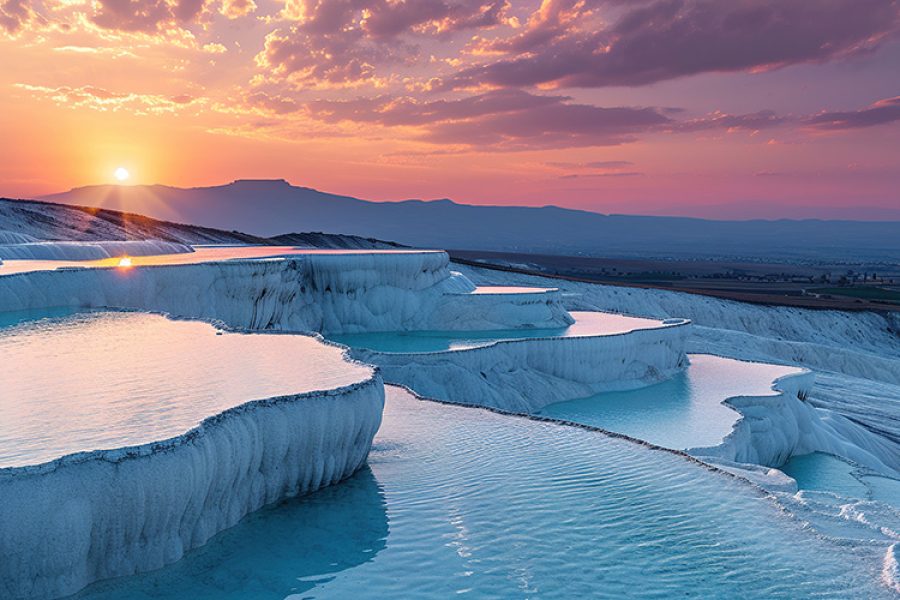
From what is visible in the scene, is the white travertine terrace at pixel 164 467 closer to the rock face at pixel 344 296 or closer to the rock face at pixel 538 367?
the rock face at pixel 538 367

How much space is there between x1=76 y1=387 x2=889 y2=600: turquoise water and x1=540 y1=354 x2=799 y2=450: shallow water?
15.5 feet

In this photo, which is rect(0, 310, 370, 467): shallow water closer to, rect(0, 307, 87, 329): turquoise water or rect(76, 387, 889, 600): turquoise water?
rect(0, 307, 87, 329): turquoise water

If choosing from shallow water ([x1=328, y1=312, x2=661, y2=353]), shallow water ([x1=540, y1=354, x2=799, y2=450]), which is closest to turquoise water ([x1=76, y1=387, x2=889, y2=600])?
shallow water ([x1=540, y1=354, x2=799, y2=450])

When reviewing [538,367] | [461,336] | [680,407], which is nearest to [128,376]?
[538,367]

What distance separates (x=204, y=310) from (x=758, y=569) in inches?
425

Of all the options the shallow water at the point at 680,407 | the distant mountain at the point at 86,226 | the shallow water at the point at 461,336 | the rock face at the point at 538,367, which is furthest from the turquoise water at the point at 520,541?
the distant mountain at the point at 86,226

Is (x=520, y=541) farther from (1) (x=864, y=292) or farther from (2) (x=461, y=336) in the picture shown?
(1) (x=864, y=292)

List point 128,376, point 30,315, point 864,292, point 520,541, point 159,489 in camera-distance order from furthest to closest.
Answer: point 864,292 → point 30,315 → point 128,376 → point 520,541 → point 159,489

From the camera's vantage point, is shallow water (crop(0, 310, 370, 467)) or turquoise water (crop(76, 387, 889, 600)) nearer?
turquoise water (crop(76, 387, 889, 600))

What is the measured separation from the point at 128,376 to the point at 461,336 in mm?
11098

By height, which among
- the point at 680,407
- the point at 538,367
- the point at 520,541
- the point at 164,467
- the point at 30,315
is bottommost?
the point at 680,407

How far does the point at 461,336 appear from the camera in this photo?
1692 cm

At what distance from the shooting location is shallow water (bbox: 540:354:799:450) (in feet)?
37.9

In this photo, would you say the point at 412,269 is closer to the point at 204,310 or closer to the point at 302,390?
the point at 204,310
